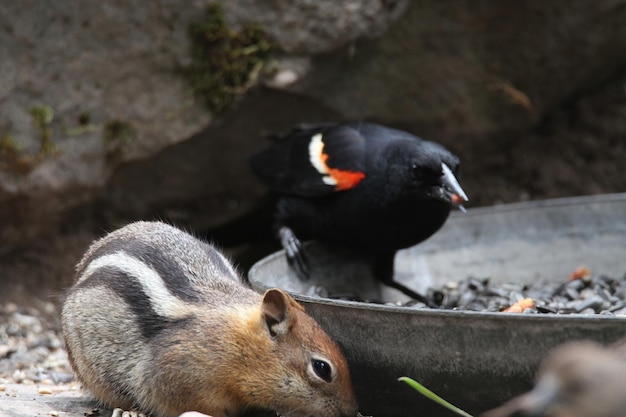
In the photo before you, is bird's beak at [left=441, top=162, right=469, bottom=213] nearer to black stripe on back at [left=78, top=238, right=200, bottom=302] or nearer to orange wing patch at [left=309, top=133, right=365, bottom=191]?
orange wing patch at [left=309, top=133, right=365, bottom=191]

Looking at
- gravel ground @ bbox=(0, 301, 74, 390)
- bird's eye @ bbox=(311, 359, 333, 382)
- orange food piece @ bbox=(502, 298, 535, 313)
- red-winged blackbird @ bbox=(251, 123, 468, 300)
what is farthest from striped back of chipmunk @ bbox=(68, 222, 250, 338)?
orange food piece @ bbox=(502, 298, 535, 313)

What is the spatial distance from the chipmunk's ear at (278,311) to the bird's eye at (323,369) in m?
0.18

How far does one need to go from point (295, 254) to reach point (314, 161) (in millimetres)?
630

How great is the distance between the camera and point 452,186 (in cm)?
479

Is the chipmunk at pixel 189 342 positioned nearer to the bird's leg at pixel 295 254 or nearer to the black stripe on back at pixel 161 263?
the black stripe on back at pixel 161 263

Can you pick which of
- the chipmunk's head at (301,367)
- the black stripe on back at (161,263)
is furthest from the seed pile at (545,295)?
the black stripe on back at (161,263)

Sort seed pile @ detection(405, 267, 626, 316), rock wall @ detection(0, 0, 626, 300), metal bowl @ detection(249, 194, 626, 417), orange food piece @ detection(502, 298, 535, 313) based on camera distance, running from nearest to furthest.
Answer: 1. metal bowl @ detection(249, 194, 626, 417)
2. orange food piece @ detection(502, 298, 535, 313)
3. seed pile @ detection(405, 267, 626, 316)
4. rock wall @ detection(0, 0, 626, 300)

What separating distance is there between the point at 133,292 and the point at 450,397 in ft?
4.37

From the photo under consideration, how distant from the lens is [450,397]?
3.48 metres

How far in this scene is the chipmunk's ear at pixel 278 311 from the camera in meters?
3.66

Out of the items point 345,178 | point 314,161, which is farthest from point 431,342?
point 314,161

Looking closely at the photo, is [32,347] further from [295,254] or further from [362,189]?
[362,189]

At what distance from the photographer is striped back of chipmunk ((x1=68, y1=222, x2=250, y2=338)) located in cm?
379

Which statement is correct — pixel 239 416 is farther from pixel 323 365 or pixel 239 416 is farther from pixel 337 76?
pixel 337 76
